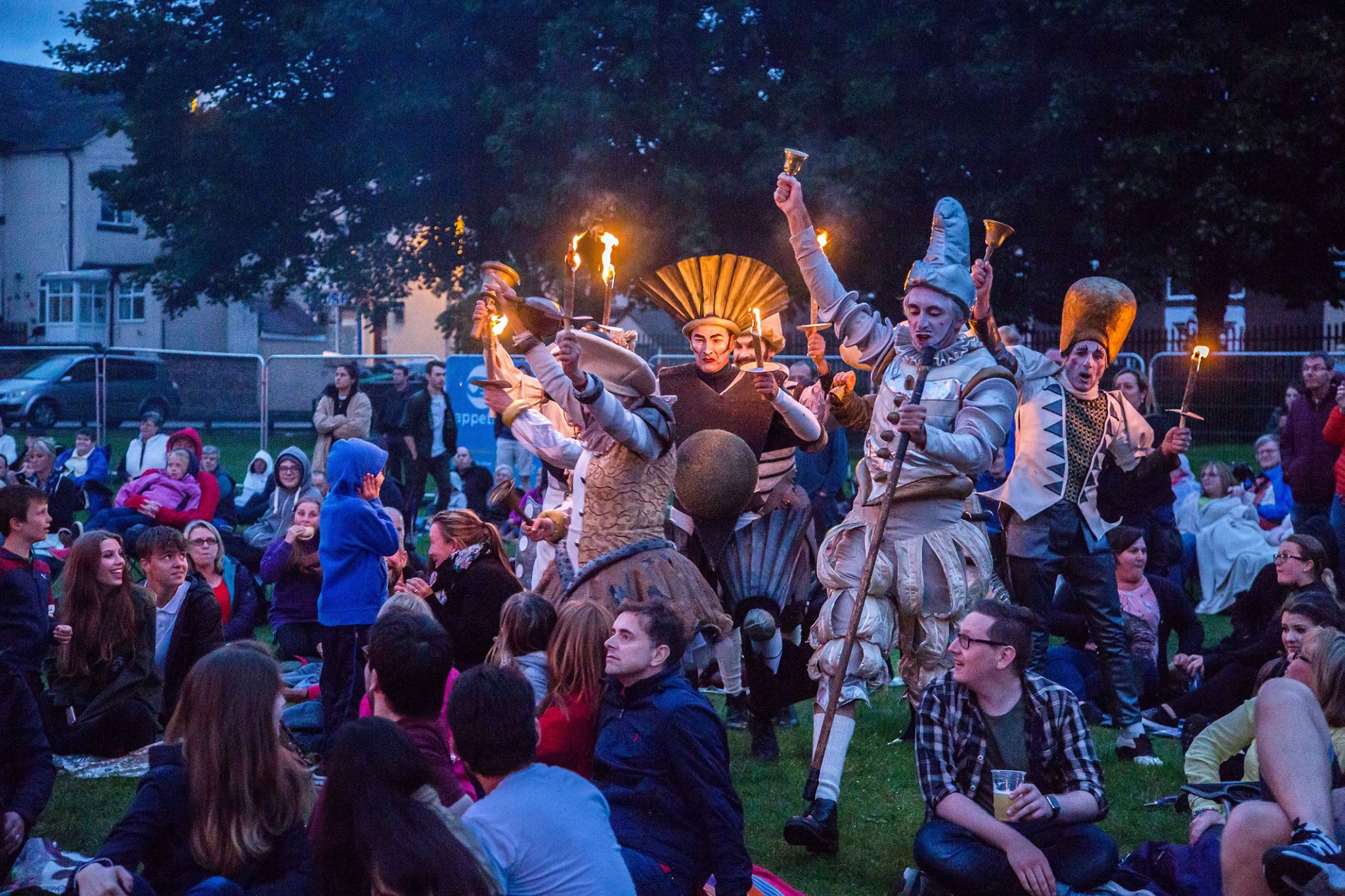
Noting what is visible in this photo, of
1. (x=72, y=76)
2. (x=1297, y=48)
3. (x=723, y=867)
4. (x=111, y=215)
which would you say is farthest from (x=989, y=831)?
(x=111, y=215)

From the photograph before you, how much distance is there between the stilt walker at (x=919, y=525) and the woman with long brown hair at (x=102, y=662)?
3011 millimetres

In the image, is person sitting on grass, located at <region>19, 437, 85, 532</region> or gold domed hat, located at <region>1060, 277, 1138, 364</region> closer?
gold domed hat, located at <region>1060, 277, 1138, 364</region>

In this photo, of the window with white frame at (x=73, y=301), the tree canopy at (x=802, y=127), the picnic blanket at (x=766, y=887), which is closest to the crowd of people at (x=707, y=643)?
the picnic blanket at (x=766, y=887)

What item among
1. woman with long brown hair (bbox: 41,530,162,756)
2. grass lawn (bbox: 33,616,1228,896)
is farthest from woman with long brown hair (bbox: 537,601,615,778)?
woman with long brown hair (bbox: 41,530,162,756)

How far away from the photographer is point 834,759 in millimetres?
5066

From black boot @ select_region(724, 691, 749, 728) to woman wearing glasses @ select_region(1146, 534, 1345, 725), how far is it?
213 centimetres

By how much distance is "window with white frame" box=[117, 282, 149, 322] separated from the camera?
40.2 metres

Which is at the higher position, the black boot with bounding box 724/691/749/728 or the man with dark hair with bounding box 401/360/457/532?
the man with dark hair with bounding box 401/360/457/532

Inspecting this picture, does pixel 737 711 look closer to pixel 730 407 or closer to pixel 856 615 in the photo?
pixel 730 407

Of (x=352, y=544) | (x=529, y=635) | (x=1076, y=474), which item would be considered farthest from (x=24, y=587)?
(x=1076, y=474)

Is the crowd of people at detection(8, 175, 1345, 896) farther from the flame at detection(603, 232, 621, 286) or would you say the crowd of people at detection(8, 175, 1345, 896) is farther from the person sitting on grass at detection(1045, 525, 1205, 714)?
the flame at detection(603, 232, 621, 286)

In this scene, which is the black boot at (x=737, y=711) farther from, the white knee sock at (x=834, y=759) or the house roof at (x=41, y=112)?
the house roof at (x=41, y=112)

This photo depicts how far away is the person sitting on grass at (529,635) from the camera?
16.2ft

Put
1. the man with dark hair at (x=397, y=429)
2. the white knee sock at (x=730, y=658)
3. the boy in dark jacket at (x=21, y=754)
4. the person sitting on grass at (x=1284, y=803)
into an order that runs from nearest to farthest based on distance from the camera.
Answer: the person sitting on grass at (x=1284, y=803) < the boy in dark jacket at (x=21, y=754) < the white knee sock at (x=730, y=658) < the man with dark hair at (x=397, y=429)
